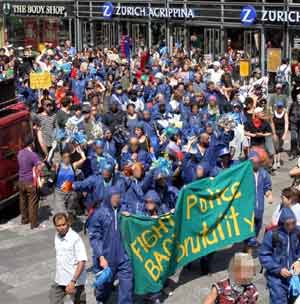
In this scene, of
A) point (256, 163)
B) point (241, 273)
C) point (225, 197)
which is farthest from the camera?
point (256, 163)

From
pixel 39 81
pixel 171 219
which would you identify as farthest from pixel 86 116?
pixel 171 219

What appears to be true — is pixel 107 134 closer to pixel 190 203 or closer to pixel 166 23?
pixel 190 203

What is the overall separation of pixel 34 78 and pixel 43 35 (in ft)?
73.5

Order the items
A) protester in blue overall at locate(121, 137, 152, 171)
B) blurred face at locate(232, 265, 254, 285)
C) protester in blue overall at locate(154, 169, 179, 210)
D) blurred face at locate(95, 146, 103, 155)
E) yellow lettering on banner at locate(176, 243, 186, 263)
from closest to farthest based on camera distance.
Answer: blurred face at locate(232, 265, 254, 285)
yellow lettering on banner at locate(176, 243, 186, 263)
protester in blue overall at locate(154, 169, 179, 210)
blurred face at locate(95, 146, 103, 155)
protester in blue overall at locate(121, 137, 152, 171)

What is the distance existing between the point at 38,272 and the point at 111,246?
7.89 feet

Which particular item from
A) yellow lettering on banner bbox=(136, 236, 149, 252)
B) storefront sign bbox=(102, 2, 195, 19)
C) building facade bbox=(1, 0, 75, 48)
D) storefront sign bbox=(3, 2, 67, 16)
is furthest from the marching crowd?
storefront sign bbox=(3, 2, 67, 16)

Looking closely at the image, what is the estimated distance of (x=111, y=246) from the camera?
27.8 ft

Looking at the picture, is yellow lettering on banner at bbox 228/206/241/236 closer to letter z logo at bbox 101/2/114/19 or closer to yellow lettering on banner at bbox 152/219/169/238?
yellow lettering on banner at bbox 152/219/169/238

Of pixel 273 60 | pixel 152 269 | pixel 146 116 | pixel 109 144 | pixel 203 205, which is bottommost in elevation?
pixel 152 269

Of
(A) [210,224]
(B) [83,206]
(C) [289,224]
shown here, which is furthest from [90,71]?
(C) [289,224]

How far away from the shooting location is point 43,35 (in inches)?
1603

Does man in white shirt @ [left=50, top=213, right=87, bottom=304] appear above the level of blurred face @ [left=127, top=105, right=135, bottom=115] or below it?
below

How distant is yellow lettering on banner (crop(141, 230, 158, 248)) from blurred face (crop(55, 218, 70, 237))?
129 cm

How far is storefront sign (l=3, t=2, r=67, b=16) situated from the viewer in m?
38.9
